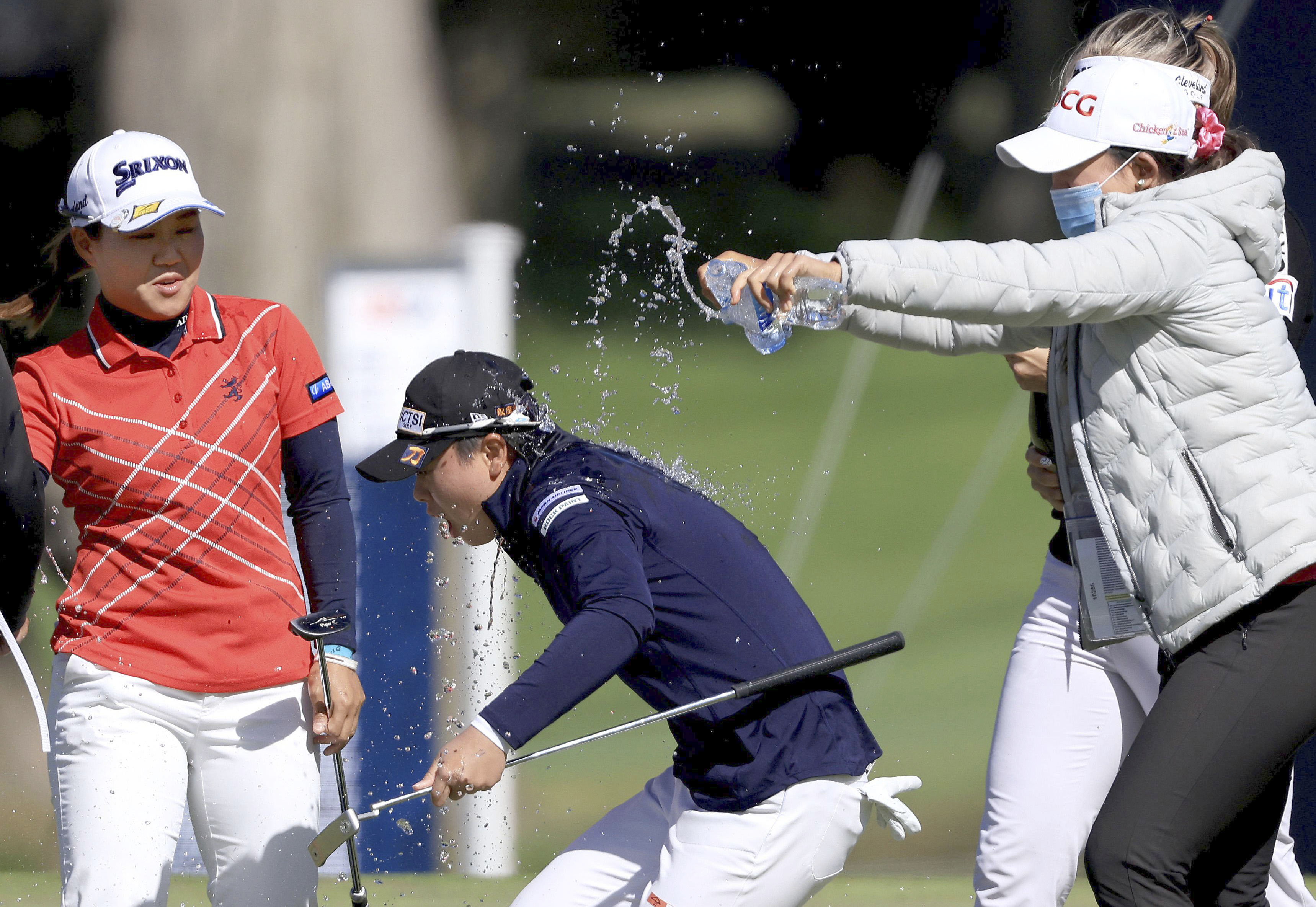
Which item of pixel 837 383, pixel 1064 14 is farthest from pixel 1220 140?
pixel 837 383

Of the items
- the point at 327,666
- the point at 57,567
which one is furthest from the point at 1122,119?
the point at 57,567

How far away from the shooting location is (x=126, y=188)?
238cm

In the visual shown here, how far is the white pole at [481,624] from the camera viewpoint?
13.5 feet

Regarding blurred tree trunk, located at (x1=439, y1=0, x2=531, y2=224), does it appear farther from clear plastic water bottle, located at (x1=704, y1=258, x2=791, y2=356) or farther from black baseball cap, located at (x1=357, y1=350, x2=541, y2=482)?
clear plastic water bottle, located at (x1=704, y1=258, x2=791, y2=356)

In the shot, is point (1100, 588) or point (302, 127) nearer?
point (1100, 588)

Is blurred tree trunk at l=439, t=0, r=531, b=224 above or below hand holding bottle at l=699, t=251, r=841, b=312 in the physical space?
above

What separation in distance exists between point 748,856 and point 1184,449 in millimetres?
874

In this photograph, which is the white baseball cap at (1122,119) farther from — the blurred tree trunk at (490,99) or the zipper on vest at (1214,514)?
the blurred tree trunk at (490,99)

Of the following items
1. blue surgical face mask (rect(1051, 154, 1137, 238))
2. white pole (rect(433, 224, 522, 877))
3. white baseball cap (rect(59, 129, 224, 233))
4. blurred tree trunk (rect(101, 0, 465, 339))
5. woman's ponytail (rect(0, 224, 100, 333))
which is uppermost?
blurred tree trunk (rect(101, 0, 465, 339))

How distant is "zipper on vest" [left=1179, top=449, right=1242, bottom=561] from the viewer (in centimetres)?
189

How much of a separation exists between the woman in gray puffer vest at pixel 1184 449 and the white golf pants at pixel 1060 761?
0.51 m

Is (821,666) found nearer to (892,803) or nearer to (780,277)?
(892,803)

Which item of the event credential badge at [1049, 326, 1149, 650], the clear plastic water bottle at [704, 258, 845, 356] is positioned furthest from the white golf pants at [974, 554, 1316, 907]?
the clear plastic water bottle at [704, 258, 845, 356]

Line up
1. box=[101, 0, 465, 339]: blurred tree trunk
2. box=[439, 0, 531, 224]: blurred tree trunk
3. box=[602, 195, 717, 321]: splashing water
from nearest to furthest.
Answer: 1. box=[101, 0, 465, 339]: blurred tree trunk
2. box=[439, 0, 531, 224]: blurred tree trunk
3. box=[602, 195, 717, 321]: splashing water
